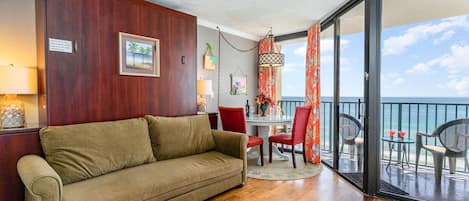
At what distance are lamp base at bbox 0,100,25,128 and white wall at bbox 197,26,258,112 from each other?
229 cm

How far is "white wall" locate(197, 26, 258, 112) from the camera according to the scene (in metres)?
4.11

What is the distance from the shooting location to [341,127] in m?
3.60

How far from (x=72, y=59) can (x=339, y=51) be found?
10.8ft

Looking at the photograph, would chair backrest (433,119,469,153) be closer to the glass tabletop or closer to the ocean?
the ocean

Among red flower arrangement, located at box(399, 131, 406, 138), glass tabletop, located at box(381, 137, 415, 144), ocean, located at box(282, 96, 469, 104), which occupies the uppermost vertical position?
ocean, located at box(282, 96, 469, 104)

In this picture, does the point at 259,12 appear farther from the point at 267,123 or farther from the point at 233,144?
the point at 233,144

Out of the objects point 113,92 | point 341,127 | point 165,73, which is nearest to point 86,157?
point 113,92

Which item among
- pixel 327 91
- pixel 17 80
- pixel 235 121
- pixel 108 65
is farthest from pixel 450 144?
pixel 17 80

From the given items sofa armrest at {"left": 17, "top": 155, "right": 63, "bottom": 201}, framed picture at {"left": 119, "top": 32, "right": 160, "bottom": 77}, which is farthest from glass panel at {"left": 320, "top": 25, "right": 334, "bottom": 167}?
sofa armrest at {"left": 17, "top": 155, "right": 63, "bottom": 201}

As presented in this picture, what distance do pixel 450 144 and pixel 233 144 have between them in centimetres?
222

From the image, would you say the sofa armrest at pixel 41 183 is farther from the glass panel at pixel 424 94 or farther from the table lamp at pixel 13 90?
the glass panel at pixel 424 94

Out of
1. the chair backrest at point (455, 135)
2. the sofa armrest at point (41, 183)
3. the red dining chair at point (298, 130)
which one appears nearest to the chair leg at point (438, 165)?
the chair backrest at point (455, 135)

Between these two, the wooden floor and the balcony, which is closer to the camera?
the balcony

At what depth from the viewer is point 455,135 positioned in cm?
243
